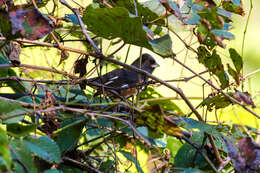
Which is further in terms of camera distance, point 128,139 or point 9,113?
point 128,139

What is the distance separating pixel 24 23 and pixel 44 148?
0.27 meters

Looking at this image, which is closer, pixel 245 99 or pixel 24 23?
pixel 24 23

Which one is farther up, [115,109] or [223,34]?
[223,34]

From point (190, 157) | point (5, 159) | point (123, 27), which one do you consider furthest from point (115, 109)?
point (5, 159)

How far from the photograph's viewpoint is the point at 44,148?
72 cm

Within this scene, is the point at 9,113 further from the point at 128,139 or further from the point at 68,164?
the point at 128,139

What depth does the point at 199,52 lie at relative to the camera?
3.72ft

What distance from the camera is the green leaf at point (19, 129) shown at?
2.30ft

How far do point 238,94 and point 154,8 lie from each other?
42 centimetres

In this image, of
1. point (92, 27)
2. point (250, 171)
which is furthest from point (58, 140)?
point (250, 171)

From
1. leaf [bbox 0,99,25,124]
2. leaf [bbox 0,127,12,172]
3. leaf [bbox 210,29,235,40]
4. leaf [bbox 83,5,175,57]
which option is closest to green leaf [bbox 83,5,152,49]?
leaf [bbox 83,5,175,57]

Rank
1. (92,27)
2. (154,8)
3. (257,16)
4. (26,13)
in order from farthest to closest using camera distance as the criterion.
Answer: (257,16)
(154,8)
(92,27)
(26,13)

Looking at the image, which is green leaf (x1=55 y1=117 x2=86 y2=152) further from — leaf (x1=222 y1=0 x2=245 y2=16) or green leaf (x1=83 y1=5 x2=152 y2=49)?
leaf (x1=222 y1=0 x2=245 y2=16)

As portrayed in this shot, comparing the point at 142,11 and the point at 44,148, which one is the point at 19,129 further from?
the point at 142,11
